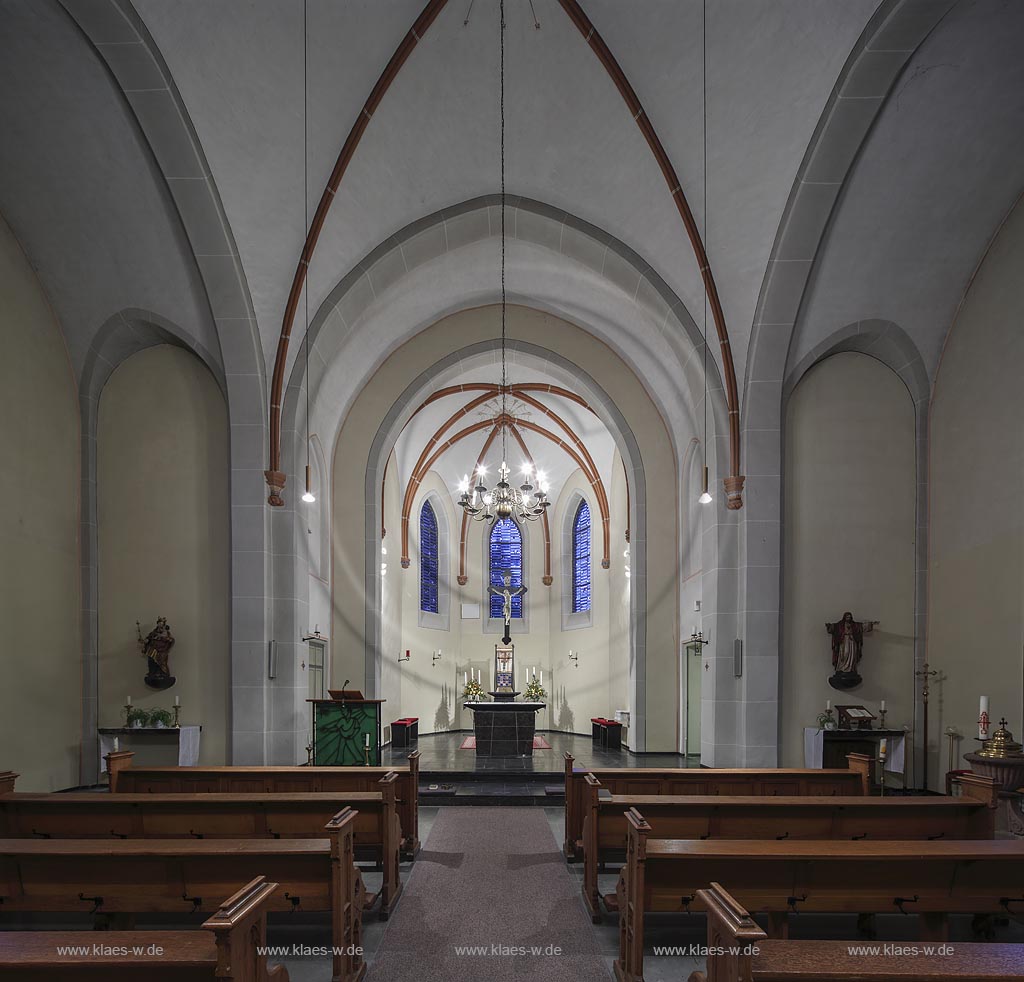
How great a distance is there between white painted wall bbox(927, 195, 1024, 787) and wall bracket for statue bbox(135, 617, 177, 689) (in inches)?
401

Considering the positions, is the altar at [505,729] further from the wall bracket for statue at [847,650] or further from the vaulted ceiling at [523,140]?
the vaulted ceiling at [523,140]

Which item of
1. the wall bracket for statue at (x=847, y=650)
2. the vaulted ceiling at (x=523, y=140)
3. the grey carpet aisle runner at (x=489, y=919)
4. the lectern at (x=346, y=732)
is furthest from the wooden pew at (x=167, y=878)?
the wall bracket for statue at (x=847, y=650)

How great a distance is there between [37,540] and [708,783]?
27.8 ft

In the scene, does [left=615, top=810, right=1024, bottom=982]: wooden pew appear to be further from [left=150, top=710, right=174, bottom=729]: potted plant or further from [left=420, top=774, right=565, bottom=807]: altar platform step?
[left=150, top=710, right=174, bottom=729]: potted plant

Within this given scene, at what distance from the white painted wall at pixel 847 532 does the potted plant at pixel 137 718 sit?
853 centimetres

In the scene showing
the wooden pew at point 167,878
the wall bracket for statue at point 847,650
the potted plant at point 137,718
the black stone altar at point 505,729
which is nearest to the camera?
the wooden pew at point 167,878

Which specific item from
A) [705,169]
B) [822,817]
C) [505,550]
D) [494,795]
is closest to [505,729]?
[494,795]

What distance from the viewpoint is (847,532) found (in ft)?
38.7

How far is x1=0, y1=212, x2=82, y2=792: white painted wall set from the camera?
33.2 feet

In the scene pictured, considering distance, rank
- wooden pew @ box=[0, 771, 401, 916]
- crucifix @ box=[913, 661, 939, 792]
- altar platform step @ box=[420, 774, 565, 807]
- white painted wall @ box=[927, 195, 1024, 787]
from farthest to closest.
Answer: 1. altar platform step @ box=[420, 774, 565, 807]
2. crucifix @ box=[913, 661, 939, 792]
3. white painted wall @ box=[927, 195, 1024, 787]
4. wooden pew @ box=[0, 771, 401, 916]

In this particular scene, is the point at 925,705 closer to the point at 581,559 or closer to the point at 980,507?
the point at 980,507

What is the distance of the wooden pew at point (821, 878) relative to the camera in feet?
15.8

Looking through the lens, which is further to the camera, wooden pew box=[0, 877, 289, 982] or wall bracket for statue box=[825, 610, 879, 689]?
wall bracket for statue box=[825, 610, 879, 689]

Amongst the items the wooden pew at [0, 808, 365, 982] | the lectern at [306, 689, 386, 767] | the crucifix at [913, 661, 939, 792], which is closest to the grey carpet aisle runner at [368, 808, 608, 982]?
the wooden pew at [0, 808, 365, 982]
